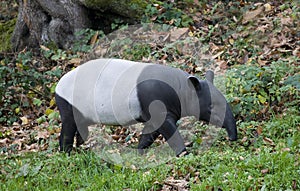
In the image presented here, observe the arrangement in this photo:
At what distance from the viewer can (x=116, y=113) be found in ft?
22.0

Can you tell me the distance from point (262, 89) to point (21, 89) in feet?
14.2

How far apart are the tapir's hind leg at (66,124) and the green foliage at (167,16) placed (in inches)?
166

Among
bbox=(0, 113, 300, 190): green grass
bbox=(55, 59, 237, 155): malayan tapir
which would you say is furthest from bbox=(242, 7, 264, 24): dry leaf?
bbox=(55, 59, 237, 155): malayan tapir

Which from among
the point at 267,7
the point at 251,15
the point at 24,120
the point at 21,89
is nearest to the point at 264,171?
the point at 24,120

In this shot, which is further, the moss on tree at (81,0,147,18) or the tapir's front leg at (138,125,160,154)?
the moss on tree at (81,0,147,18)

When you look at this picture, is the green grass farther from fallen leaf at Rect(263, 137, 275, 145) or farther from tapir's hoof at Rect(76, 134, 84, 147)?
tapir's hoof at Rect(76, 134, 84, 147)

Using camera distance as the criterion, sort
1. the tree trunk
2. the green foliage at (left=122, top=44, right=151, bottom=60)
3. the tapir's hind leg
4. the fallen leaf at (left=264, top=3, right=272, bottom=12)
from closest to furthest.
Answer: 1. the tapir's hind leg
2. the green foliage at (left=122, top=44, right=151, bottom=60)
3. the fallen leaf at (left=264, top=3, right=272, bottom=12)
4. the tree trunk

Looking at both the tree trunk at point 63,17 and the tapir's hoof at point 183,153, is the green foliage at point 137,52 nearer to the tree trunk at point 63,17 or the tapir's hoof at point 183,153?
the tree trunk at point 63,17

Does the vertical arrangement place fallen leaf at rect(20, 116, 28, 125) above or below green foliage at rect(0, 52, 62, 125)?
below

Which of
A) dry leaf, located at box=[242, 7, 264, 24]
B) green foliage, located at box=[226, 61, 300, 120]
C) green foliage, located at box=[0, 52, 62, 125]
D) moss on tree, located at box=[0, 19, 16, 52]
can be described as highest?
dry leaf, located at box=[242, 7, 264, 24]

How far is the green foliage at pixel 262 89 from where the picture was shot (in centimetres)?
756

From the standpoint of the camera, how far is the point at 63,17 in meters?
11.4

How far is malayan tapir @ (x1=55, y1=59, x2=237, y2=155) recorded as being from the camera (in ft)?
21.3

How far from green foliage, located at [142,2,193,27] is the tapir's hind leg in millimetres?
4204
